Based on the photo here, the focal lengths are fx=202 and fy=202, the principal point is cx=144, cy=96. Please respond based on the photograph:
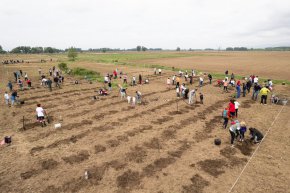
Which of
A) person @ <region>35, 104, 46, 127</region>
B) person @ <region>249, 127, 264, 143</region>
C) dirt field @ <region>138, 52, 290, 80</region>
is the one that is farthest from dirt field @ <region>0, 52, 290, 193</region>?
dirt field @ <region>138, 52, 290, 80</region>

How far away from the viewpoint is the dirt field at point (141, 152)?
8.35 metres

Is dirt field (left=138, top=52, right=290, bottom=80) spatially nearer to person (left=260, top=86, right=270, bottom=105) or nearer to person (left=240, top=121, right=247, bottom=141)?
person (left=260, top=86, right=270, bottom=105)

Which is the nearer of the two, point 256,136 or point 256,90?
point 256,136

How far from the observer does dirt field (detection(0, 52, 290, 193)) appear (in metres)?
8.35

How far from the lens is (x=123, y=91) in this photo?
20.8 m

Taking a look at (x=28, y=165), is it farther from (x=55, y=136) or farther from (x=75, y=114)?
(x=75, y=114)

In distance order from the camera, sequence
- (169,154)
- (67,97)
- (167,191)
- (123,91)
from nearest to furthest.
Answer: (167,191) < (169,154) < (123,91) < (67,97)

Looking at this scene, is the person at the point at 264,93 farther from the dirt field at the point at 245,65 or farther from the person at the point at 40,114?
the dirt field at the point at 245,65

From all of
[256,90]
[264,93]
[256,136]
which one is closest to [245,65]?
[256,90]

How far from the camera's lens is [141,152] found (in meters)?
10.7

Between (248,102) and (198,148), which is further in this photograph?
(248,102)

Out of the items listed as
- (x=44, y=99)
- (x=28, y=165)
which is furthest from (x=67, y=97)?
(x=28, y=165)

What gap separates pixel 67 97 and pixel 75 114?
646 cm

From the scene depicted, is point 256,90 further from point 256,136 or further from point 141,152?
point 141,152
